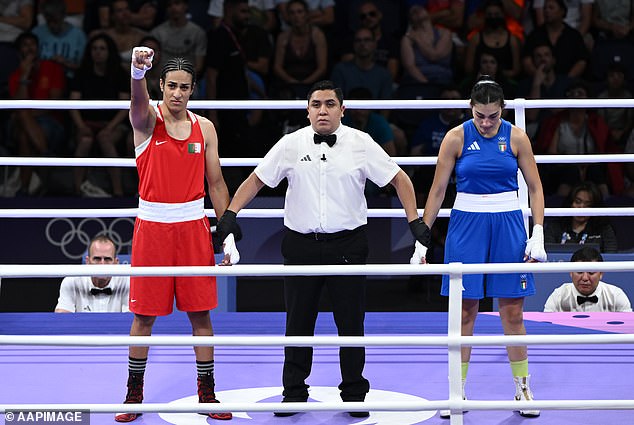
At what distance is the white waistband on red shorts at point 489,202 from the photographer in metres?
4.60

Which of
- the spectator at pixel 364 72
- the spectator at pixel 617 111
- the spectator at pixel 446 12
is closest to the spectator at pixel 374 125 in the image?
the spectator at pixel 364 72

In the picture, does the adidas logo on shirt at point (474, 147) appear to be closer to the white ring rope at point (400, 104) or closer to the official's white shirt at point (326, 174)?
the official's white shirt at point (326, 174)

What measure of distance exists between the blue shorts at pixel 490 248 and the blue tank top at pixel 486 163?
0.37ft

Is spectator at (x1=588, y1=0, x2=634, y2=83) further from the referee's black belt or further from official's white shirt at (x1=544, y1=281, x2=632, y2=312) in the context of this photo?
the referee's black belt

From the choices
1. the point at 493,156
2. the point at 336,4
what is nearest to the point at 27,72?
the point at 336,4

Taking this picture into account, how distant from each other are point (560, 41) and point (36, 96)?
4318 millimetres

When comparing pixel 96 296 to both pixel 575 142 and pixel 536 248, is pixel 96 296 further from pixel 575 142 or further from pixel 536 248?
pixel 575 142

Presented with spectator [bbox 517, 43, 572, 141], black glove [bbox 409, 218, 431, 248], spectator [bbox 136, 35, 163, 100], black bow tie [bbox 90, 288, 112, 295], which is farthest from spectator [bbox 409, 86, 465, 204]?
black glove [bbox 409, 218, 431, 248]

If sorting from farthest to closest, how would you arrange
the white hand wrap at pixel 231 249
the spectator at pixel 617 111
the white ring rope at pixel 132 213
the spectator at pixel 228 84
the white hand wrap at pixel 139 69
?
the spectator at pixel 617 111 < the spectator at pixel 228 84 < the white ring rope at pixel 132 213 < the white hand wrap at pixel 231 249 < the white hand wrap at pixel 139 69

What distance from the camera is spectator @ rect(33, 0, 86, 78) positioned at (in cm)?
923

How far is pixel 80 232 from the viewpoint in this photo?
26.5 feet

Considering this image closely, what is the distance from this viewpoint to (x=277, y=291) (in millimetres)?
8312

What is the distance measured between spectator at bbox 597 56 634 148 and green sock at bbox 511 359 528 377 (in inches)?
183

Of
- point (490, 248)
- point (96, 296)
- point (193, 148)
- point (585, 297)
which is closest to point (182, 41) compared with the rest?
point (96, 296)
